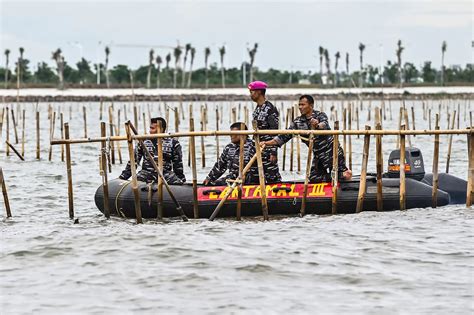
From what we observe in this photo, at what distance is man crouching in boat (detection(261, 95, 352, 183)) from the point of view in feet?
43.8

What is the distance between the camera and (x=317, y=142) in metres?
13.9

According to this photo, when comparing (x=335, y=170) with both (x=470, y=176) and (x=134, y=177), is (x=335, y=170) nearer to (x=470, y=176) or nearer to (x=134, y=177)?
(x=470, y=176)

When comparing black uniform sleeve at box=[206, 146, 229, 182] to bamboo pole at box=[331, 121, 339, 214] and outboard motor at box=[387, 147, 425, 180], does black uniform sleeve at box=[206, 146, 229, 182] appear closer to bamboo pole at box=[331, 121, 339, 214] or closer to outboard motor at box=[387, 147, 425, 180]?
bamboo pole at box=[331, 121, 339, 214]

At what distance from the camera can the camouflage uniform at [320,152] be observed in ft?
44.4

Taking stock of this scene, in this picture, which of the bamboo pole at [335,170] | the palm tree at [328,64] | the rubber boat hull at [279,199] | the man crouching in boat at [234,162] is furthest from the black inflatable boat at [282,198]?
the palm tree at [328,64]

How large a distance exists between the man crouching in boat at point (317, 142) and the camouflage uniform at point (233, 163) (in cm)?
46

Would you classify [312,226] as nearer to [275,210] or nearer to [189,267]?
[275,210]

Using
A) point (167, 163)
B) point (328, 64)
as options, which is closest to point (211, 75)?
point (328, 64)

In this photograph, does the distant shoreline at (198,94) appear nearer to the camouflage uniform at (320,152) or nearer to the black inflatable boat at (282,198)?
the black inflatable boat at (282,198)

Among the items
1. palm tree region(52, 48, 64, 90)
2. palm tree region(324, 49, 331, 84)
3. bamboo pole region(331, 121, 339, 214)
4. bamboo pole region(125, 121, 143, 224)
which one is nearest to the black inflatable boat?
bamboo pole region(331, 121, 339, 214)

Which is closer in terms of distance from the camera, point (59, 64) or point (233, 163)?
point (233, 163)

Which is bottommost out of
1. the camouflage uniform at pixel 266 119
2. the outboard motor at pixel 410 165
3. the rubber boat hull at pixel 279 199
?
the rubber boat hull at pixel 279 199

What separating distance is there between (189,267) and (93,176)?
480 inches

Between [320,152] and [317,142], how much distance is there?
0.15 metres
